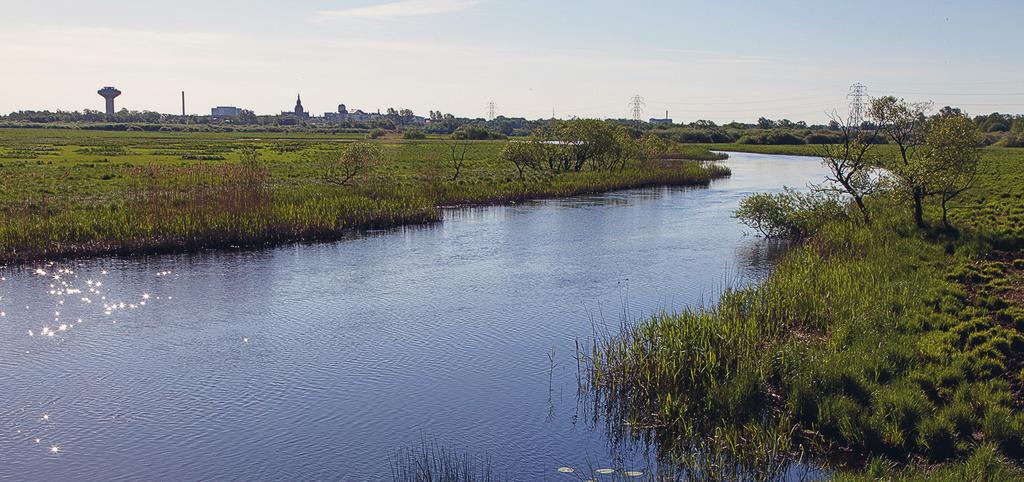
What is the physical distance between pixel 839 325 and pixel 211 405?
1422cm

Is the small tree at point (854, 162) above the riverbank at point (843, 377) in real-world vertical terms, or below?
above

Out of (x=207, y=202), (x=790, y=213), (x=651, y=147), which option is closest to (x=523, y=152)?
(x=651, y=147)

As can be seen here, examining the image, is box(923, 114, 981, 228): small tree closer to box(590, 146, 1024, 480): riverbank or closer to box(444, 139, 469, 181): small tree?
box(590, 146, 1024, 480): riverbank

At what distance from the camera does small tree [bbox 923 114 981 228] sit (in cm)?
3102

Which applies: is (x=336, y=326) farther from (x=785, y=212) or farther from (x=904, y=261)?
(x=785, y=212)

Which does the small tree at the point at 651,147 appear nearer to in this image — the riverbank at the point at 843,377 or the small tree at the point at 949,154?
the small tree at the point at 949,154

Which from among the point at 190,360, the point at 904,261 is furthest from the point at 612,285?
the point at 190,360

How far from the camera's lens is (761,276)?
3027 cm

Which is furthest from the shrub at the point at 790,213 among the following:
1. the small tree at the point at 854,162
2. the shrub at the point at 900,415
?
the shrub at the point at 900,415

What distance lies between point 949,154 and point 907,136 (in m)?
3.51

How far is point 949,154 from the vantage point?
3123cm

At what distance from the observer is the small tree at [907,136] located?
31.4m

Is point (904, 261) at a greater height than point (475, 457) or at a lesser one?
greater

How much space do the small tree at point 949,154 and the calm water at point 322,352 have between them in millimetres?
7249
